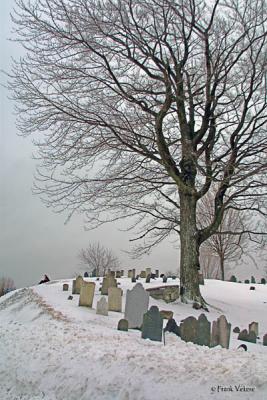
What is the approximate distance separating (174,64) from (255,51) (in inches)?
92.0

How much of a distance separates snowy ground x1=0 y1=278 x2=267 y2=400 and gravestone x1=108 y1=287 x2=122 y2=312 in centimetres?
103

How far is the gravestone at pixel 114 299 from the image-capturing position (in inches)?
387

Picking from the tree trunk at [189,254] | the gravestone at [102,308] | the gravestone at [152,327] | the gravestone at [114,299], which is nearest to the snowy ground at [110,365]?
the gravestone at [152,327]

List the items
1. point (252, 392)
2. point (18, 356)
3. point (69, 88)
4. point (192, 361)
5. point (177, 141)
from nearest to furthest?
point (252, 392), point (192, 361), point (18, 356), point (69, 88), point (177, 141)

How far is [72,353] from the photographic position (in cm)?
595

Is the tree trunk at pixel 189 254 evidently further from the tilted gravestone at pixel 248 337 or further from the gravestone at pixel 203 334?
the gravestone at pixel 203 334

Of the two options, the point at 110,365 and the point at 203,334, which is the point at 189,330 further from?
the point at 110,365

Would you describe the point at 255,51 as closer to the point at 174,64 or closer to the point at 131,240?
the point at 174,64

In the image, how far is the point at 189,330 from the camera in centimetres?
682

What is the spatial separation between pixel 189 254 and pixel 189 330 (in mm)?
5893

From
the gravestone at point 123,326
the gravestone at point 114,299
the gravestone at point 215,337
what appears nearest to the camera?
the gravestone at point 215,337

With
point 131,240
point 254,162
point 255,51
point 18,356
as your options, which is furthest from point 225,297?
point 18,356

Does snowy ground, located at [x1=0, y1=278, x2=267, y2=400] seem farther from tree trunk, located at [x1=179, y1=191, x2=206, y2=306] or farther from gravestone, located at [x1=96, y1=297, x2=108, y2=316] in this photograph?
tree trunk, located at [x1=179, y1=191, x2=206, y2=306]

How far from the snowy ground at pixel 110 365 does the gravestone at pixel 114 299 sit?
1.03 metres
